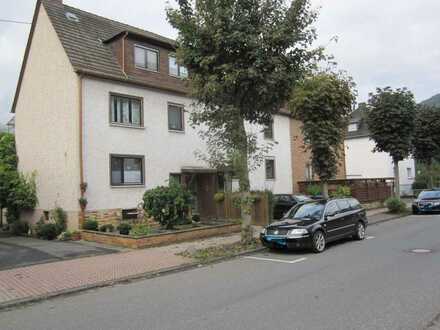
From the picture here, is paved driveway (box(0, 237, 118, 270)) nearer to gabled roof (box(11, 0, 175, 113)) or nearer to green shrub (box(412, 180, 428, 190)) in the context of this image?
gabled roof (box(11, 0, 175, 113))

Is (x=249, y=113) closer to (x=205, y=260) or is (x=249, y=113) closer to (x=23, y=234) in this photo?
(x=205, y=260)

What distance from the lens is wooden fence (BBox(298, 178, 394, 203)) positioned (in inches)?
1051

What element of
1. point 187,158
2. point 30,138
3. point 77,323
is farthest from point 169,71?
point 77,323

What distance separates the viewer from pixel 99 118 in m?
17.3

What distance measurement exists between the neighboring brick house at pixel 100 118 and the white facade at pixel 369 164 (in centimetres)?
2587

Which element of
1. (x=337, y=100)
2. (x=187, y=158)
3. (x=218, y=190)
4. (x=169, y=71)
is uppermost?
(x=169, y=71)

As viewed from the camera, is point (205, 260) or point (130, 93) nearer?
point (205, 260)

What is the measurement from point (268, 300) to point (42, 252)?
28.0ft

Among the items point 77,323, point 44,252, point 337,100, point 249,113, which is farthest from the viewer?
point 337,100

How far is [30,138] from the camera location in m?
20.1

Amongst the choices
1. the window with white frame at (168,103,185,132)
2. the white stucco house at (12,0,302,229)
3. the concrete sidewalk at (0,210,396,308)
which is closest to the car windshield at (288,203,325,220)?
the concrete sidewalk at (0,210,396,308)

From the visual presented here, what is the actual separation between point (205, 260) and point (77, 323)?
17.6 feet

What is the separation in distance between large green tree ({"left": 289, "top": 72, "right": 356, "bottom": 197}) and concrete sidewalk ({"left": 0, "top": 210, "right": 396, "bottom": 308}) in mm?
8064

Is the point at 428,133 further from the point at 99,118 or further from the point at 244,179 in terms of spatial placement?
the point at 99,118
